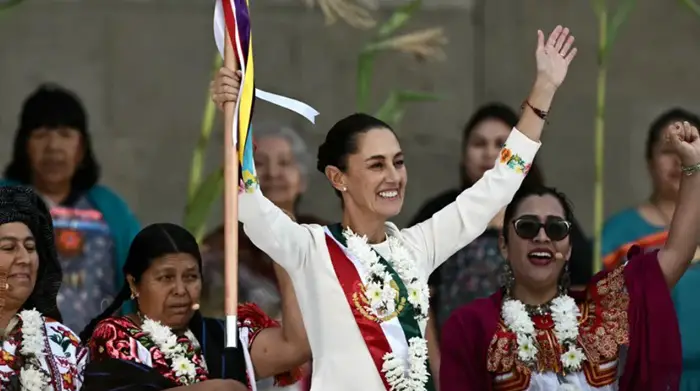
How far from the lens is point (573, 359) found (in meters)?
6.03

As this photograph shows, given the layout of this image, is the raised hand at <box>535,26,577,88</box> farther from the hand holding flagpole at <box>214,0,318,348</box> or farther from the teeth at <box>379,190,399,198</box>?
the hand holding flagpole at <box>214,0,318,348</box>

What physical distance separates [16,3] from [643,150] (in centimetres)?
282

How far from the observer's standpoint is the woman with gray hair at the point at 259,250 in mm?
7324

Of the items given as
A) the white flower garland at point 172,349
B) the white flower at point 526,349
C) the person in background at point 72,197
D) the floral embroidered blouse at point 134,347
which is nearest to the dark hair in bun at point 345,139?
the floral embroidered blouse at point 134,347

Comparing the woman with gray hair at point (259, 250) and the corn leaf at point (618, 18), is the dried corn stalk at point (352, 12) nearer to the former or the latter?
the woman with gray hair at point (259, 250)

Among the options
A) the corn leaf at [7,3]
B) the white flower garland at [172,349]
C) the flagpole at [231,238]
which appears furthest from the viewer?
the corn leaf at [7,3]

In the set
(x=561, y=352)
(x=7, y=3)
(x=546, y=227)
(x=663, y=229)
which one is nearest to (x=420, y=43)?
(x=663, y=229)

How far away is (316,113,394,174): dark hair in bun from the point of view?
226 inches

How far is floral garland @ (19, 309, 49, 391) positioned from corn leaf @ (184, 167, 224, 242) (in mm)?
2429

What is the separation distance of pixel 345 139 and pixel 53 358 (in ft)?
3.58

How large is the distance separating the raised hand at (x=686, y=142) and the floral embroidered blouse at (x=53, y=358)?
6.36 ft

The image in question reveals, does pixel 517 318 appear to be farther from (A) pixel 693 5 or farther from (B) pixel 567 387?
(A) pixel 693 5

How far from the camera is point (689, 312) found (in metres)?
7.54

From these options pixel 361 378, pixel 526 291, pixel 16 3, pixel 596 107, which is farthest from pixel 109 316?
pixel 596 107
